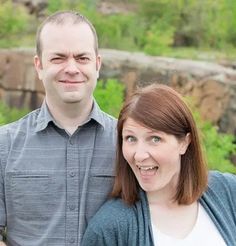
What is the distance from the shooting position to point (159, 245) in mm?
2176

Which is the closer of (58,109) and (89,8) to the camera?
(58,109)

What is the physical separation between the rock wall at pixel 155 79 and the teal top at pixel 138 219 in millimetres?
5045

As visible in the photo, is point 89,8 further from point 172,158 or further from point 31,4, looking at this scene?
point 172,158

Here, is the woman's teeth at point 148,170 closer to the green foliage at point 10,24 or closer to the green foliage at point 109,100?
the green foliage at point 109,100

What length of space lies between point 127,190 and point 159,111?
0.89 feet

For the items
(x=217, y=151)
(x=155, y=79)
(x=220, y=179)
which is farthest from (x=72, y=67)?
(x=155, y=79)

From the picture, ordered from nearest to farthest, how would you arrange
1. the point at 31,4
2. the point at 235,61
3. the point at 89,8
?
the point at 235,61 < the point at 89,8 < the point at 31,4

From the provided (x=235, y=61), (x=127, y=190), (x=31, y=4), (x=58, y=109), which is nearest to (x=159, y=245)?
(x=127, y=190)

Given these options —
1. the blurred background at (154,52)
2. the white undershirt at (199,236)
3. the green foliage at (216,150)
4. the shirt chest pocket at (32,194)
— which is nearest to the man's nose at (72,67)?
the shirt chest pocket at (32,194)

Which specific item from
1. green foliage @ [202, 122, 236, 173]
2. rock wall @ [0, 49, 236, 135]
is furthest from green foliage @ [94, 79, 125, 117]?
rock wall @ [0, 49, 236, 135]

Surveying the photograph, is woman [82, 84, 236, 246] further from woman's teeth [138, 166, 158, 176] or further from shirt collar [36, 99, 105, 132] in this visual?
shirt collar [36, 99, 105, 132]

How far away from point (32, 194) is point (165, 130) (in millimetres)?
472

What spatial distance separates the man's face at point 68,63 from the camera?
7.30ft

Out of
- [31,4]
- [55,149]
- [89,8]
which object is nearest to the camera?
[55,149]
